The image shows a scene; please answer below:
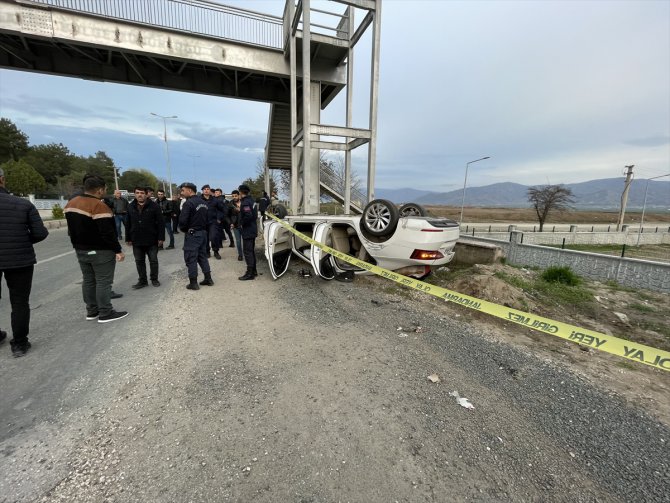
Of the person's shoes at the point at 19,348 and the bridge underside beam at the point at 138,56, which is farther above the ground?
the bridge underside beam at the point at 138,56

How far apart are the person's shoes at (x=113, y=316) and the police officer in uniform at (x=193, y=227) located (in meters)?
1.28

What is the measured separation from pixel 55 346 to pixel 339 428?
3160 millimetres

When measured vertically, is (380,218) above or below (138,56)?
below

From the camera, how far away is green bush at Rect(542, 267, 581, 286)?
6.16 meters

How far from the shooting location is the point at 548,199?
31922 mm

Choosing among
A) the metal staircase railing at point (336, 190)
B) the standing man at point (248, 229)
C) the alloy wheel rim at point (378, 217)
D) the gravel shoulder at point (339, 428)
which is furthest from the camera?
the metal staircase railing at point (336, 190)

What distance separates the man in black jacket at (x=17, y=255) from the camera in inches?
112

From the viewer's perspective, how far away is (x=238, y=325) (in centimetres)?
369

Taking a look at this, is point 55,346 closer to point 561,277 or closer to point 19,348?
point 19,348

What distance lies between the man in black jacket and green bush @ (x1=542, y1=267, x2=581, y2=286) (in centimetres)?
837

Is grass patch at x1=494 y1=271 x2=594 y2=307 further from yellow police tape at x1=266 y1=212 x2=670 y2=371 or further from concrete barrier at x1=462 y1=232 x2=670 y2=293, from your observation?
yellow police tape at x1=266 y1=212 x2=670 y2=371

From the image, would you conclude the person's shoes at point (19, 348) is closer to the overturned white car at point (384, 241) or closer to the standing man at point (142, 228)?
the standing man at point (142, 228)

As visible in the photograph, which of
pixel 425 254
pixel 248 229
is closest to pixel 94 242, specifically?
pixel 248 229

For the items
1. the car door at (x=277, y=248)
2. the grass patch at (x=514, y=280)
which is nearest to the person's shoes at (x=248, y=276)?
the car door at (x=277, y=248)
